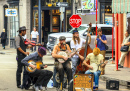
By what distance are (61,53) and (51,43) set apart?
1029 cm

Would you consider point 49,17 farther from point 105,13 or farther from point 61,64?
point 61,64

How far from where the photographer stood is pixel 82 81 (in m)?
9.84

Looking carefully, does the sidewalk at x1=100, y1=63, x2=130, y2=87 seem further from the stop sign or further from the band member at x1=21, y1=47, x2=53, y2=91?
the stop sign

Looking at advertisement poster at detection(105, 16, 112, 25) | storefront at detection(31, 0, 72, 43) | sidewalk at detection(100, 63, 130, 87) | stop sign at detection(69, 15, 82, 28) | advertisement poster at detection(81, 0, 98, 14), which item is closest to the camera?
sidewalk at detection(100, 63, 130, 87)

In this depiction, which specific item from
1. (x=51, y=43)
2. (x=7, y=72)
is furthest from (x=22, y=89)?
(x=51, y=43)

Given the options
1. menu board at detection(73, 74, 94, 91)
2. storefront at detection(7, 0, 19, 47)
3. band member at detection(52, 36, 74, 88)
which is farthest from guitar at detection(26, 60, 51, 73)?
storefront at detection(7, 0, 19, 47)

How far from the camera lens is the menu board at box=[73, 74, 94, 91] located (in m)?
9.83

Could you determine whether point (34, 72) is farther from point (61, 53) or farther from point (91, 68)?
point (91, 68)

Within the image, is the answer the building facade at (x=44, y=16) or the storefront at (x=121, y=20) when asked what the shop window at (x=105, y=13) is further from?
the storefront at (x=121, y=20)

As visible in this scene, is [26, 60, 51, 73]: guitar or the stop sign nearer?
[26, 60, 51, 73]: guitar

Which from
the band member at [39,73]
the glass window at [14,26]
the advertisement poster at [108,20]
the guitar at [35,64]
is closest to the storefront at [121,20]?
the band member at [39,73]

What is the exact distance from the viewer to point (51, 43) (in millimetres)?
20812

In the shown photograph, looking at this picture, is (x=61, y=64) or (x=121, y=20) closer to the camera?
(x=61, y=64)

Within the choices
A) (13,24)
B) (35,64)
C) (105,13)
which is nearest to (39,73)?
(35,64)
